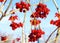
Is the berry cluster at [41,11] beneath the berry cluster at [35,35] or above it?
above

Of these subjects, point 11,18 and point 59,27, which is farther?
point 11,18

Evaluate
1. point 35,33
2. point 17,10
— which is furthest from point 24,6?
point 35,33

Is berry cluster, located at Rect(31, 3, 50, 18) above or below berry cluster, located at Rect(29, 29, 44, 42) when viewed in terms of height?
above

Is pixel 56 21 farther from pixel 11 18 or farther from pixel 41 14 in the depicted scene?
pixel 11 18

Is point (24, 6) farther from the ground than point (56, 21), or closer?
farther from the ground

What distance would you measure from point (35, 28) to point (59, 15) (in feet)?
1.68

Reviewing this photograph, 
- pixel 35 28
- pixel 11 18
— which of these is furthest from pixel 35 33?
pixel 11 18

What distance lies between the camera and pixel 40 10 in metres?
4.58

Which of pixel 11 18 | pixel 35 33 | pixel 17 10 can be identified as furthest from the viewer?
pixel 11 18

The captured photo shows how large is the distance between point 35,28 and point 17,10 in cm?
51

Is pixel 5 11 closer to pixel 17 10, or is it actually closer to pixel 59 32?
pixel 17 10

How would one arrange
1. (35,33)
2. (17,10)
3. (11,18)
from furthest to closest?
(11,18) < (17,10) < (35,33)

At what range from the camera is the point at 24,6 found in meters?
4.77

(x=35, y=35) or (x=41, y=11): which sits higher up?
(x=41, y=11)
